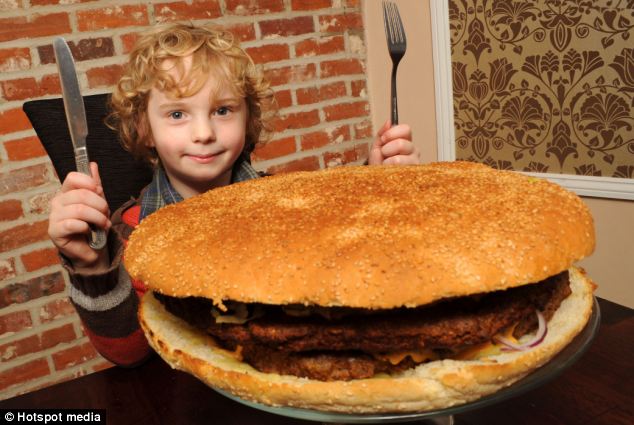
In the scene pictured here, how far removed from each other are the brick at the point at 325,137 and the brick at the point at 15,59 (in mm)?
1204

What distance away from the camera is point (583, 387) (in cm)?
Answer: 91

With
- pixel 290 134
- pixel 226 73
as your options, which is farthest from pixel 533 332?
pixel 290 134

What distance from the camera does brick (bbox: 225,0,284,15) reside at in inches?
95.5

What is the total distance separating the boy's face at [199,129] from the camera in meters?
1.32

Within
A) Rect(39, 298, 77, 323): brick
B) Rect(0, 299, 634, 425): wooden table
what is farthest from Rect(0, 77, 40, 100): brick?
Rect(0, 299, 634, 425): wooden table

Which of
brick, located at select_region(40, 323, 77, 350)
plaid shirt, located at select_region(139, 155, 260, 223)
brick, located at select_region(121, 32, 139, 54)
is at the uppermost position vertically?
brick, located at select_region(121, 32, 139, 54)

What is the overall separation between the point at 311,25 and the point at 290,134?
1.72ft

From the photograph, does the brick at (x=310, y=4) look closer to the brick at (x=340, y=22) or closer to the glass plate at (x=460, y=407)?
the brick at (x=340, y=22)

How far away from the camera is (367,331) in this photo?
Answer: 679 millimetres

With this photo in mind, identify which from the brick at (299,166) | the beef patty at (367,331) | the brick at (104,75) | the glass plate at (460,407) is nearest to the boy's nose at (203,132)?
the beef patty at (367,331)

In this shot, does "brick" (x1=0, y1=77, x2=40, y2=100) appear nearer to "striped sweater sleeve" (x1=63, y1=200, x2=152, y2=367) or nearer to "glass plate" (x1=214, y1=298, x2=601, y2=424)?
"striped sweater sleeve" (x1=63, y1=200, x2=152, y2=367)

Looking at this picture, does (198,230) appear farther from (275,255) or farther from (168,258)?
(275,255)

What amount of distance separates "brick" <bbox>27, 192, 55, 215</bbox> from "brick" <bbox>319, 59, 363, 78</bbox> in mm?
1357

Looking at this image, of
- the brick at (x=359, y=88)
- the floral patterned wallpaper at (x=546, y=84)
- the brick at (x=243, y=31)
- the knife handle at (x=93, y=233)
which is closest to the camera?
the knife handle at (x=93, y=233)
